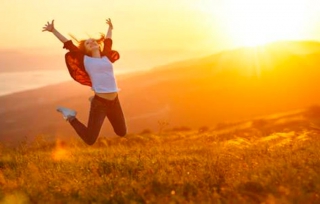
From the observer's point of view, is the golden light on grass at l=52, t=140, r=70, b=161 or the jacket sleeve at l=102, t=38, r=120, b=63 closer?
the jacket sleeve at l=102, t=38, r=120, b=63

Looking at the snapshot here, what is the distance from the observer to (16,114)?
448ft

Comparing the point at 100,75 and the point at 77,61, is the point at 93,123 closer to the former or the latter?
the point at 100,75

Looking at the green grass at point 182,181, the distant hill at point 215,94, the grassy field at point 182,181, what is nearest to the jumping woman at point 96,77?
the grassy field at point 182,181

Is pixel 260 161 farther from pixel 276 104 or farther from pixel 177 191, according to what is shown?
pixel 276 104

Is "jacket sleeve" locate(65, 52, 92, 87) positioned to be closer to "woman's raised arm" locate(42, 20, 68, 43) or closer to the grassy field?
"woman's raised arm" locate(42, 20, 68, 43)

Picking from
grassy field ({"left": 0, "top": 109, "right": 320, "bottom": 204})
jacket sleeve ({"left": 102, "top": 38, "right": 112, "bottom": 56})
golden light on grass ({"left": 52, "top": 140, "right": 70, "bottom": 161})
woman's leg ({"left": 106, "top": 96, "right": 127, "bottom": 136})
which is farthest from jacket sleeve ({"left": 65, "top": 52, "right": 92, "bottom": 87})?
grassy field ({"left": 0, "top": 109, "right": 320, "bottom": 204})

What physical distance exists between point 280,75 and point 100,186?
306ft

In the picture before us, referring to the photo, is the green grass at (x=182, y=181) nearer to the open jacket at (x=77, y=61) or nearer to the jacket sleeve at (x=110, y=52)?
the open jacket at (x=77, y=61)

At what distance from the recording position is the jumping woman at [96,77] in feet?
36.0

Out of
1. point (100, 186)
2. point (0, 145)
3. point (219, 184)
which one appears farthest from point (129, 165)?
point (0, 145)

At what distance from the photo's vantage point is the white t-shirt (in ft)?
35.8

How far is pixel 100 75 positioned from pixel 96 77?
0.08 m

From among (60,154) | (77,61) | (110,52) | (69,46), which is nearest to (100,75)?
(77,61)

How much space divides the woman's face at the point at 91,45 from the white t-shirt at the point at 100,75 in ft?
0.72
